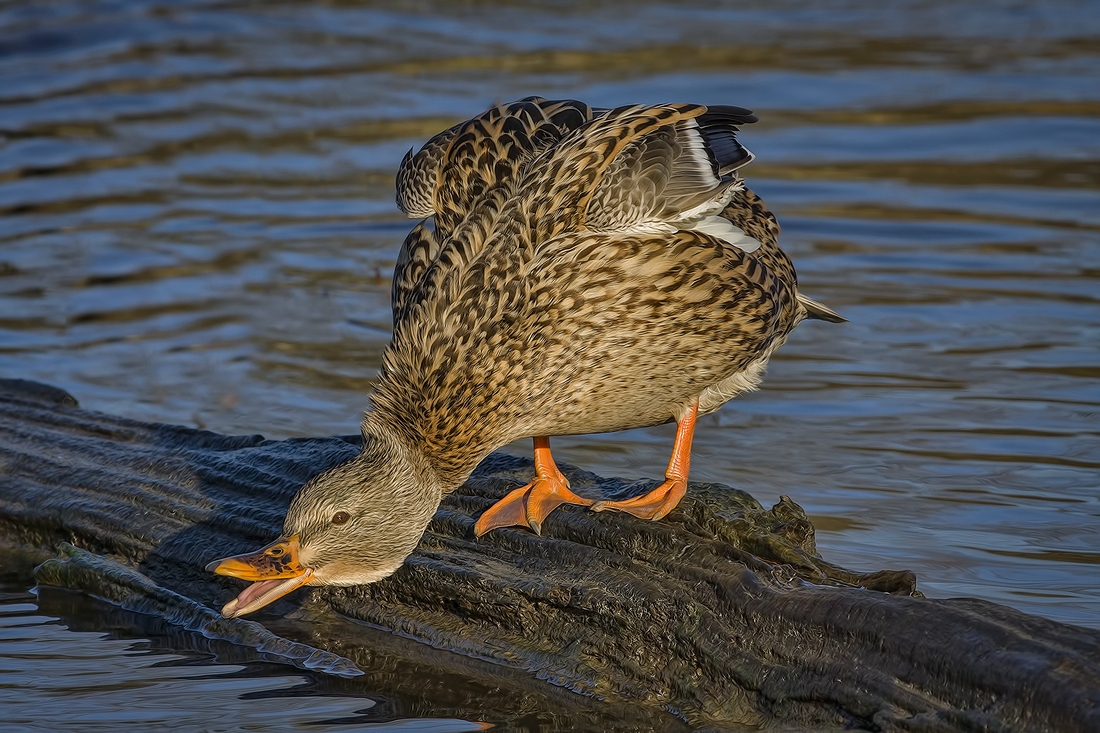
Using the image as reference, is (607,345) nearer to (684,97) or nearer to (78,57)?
(684,97)

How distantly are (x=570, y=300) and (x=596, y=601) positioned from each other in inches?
42.3

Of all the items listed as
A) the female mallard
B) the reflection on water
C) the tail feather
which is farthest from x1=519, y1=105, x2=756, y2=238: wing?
the reflection on water

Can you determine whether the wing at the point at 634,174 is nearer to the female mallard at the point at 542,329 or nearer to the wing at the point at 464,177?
the female mallard at the point at 542,329

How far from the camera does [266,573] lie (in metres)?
4.76

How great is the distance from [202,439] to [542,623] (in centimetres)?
208

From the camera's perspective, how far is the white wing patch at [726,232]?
5531 mm

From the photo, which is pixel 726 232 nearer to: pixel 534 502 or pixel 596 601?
pixel 534 502

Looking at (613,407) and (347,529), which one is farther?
(613,407)

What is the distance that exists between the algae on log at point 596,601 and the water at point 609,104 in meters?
0.35

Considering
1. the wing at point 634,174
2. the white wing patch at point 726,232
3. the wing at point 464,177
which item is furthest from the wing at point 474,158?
the white wing patch at point 726,232

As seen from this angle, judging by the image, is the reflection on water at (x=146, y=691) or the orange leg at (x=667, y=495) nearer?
the reflection on water at (x=146, y=691)

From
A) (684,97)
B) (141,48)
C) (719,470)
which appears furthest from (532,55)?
(719,470)

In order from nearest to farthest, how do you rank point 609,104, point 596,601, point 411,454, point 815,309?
point 596,601, point 411,454, point 815,309, point 609,104

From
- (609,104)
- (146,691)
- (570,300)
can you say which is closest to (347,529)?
(146,691)
